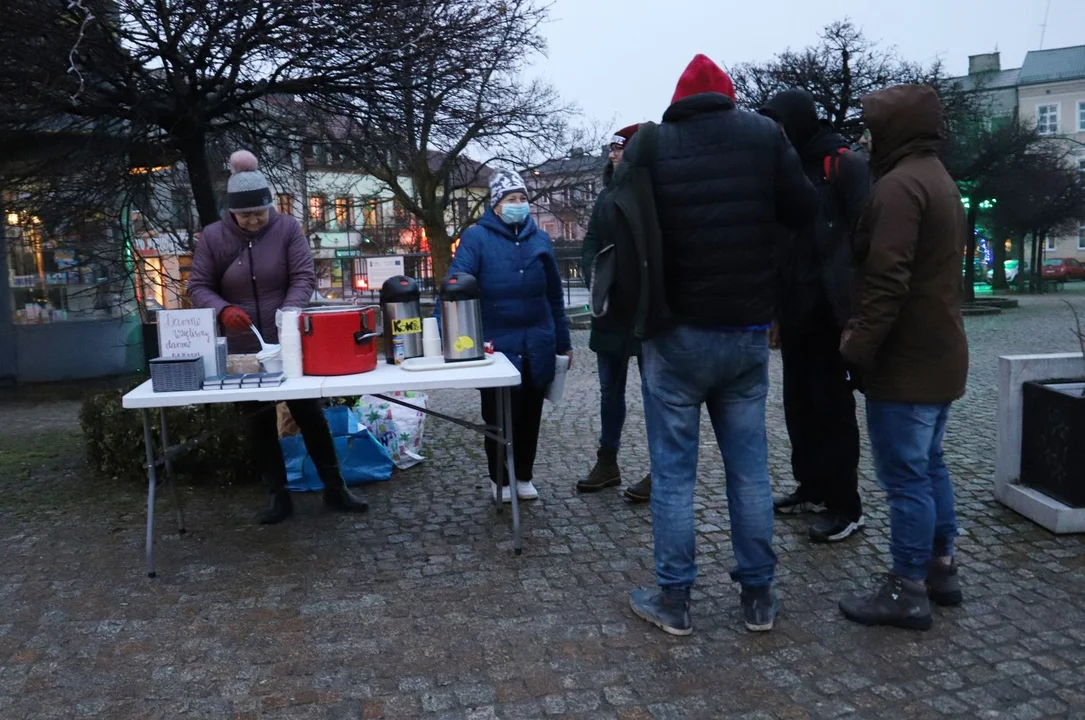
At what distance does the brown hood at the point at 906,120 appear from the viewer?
10.3 ft

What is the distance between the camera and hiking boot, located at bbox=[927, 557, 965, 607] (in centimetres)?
345

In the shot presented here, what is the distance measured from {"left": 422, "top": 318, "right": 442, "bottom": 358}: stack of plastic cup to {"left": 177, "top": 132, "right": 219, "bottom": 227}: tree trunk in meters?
3.32

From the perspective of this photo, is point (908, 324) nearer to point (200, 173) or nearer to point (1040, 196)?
point (200, 173)

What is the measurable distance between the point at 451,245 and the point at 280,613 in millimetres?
19332

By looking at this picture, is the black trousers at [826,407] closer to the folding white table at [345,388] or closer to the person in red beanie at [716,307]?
the person in red beanie at [716,307]

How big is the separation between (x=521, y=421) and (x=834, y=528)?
5.66 ft

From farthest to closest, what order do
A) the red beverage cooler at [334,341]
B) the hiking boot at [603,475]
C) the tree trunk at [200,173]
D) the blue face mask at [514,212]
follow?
the tree trunk at [200,173] < the hiking boot at [603,475] < the blue face mask at [514,212] < the red beverage cooler at [334,341]

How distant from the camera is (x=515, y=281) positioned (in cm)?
466

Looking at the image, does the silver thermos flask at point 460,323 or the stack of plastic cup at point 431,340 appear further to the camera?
the stack of plastic cup at point 431,340

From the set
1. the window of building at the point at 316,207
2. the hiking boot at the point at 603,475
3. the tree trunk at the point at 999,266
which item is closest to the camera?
the hiking boot at the point at 603,475

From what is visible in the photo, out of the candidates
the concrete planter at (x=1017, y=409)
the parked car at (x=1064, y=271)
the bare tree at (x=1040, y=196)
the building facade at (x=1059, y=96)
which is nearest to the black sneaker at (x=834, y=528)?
the concrete planter at (x=1017, y=409)

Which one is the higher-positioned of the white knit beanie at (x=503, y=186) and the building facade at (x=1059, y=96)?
the building facade at (x=1059, y=96)

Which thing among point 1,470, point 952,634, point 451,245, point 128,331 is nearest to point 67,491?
point 1,470

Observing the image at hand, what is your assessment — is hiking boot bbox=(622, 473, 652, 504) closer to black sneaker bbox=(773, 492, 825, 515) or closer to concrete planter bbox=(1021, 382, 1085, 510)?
black sneaker bbox=(773, 492, 825, 515)
